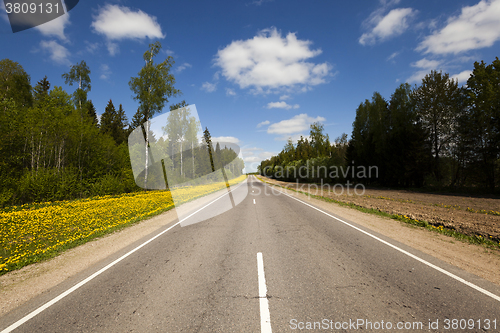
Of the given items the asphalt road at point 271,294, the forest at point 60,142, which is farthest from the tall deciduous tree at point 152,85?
the asphalt road at point 271,294

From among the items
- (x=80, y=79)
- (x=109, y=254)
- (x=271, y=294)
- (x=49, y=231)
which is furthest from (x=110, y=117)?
(x=271, y=294)

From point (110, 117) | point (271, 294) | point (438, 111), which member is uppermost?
point (110, 117)

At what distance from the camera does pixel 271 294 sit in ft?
10.9

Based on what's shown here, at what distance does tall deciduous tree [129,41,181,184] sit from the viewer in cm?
2328

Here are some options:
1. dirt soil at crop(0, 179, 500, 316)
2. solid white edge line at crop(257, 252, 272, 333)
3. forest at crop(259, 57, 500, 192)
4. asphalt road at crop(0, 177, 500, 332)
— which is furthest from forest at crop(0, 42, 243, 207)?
forest at crop(259, 57, 500, 192)

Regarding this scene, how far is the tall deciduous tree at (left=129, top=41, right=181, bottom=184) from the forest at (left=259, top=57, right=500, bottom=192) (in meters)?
34.0

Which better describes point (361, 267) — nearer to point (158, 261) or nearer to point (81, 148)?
point (158, 261)

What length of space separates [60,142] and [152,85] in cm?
1079

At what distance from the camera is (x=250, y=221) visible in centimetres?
916

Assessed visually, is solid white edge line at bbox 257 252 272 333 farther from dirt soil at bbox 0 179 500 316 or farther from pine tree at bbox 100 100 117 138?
pine tree at bbox 100 100 117 138

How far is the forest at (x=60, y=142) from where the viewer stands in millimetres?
16359

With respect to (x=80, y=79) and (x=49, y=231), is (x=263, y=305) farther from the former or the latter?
(x=80, y=79)

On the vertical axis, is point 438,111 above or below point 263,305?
above

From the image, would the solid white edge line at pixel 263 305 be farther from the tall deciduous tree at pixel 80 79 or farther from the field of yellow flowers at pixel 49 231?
the tall deciduous tree at pixel 80 79
